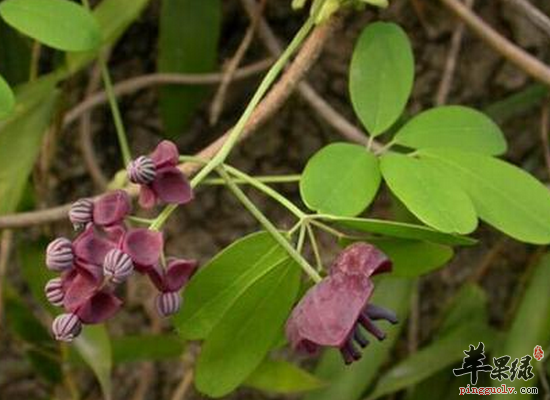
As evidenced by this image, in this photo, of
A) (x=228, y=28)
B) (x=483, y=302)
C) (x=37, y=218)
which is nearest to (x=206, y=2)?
(x=228, y=28)

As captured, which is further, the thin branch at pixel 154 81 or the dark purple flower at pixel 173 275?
the thin branch at pixel 154 81

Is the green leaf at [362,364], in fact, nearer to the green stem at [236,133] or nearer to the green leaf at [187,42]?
the green leaf at [187,42]

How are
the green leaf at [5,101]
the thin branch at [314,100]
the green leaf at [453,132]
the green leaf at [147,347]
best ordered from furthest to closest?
the green leaf at [147,347] < the thin branch at [314,100] < the green leaf at [453,132] < the green leaf at [5,101]

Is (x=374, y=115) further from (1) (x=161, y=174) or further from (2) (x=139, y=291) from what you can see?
(2) (x=139, y=291)

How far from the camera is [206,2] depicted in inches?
45.8

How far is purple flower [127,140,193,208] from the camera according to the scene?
708 millimetres

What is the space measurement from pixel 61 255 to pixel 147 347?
538 millimetres

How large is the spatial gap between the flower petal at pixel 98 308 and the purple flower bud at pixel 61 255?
0.02 m

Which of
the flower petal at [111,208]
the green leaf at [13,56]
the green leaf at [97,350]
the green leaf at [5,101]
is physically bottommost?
the green leaf at [97,350]

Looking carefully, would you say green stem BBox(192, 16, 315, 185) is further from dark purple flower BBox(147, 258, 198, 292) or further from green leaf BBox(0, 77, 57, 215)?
green leaf BBox(0, 77, 57, 215)

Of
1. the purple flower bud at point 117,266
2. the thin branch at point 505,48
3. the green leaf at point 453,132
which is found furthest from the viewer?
the thin branch at point 505,48

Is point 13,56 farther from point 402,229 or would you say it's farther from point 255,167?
point 402,229

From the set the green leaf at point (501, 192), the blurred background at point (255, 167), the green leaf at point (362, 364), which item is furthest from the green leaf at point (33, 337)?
the green leaf at point (501, 192)

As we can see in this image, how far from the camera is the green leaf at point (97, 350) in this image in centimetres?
106
